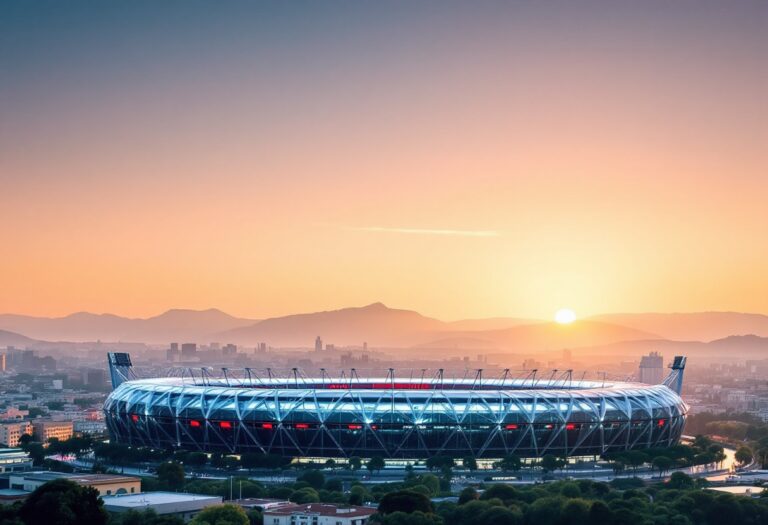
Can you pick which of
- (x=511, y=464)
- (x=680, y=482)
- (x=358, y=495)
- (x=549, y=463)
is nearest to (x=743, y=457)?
(x=549, y=463)

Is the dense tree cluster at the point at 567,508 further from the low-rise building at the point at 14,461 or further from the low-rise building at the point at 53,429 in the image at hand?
the low-rise building at the point at 53,429

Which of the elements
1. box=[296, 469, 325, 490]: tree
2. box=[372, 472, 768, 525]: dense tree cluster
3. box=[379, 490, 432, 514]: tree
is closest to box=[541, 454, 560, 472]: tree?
box=[372, 472, 768, 525]: dense tree cluster

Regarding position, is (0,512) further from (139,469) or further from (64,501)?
(139,469)

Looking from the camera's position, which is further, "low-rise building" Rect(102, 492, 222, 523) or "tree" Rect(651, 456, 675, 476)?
"tree" Rect(651, 456, 675, 476)

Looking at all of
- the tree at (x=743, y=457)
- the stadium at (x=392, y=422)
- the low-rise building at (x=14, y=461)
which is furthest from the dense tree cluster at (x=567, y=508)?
the low-rise building at (x=14, y=461)

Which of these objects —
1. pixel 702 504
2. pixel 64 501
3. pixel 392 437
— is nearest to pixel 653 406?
pixel 392 437

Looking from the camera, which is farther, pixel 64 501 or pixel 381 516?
pixel 381 516

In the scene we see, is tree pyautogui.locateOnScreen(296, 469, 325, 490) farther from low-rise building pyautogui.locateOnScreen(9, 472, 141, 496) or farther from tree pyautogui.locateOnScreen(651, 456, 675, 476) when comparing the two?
tree pyautogui.locateOnScreen(651, 456, 675, 476)
